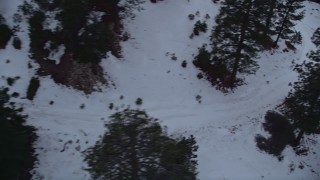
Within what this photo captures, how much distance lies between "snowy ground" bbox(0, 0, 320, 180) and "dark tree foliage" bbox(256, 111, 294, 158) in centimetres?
56

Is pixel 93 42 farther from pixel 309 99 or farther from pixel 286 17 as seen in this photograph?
pixel 286 17

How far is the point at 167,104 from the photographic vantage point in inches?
1112

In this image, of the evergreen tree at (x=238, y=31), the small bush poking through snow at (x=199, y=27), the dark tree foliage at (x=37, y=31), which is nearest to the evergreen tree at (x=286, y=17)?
the small bush poking through snow at (x=199, y=27)

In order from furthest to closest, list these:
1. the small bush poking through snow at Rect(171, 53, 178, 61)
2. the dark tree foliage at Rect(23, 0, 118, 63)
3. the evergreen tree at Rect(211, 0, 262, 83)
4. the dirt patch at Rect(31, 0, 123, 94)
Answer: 1. the small bush poking through snow at Rect(171, 53, 178, 61)
2. the evergreen tree at Rect(211, 0, 262, 83)
3. the dirt patch at Rect(31, 0, 123, 94)
4. the dark tree foliage at Rect(23, 0, 118, 63)

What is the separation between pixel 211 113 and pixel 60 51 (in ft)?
40.9

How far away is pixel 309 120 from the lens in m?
25.1

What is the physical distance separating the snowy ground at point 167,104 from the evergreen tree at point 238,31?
326 cm

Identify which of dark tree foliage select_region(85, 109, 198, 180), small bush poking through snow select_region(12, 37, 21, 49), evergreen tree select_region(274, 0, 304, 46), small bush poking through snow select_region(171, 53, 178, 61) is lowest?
dark tree foliage select_region(85, 109, 198, 180)

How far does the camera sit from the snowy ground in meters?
24.3

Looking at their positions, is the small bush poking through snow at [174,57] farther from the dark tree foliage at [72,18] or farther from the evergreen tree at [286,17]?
the evergreen tree at [286,17]

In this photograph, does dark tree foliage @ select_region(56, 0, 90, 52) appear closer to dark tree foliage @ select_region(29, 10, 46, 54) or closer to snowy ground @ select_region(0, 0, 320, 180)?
Answer: dark tree foliage @ select_region(29, 10, 46, 54)

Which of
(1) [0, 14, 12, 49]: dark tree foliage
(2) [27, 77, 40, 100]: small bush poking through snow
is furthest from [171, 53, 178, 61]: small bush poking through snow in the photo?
(1) [0, 14, 12, 49]: dark tree foliage

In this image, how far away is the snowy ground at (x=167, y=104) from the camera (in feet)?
79.7

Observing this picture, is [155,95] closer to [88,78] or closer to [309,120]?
[88,78]
